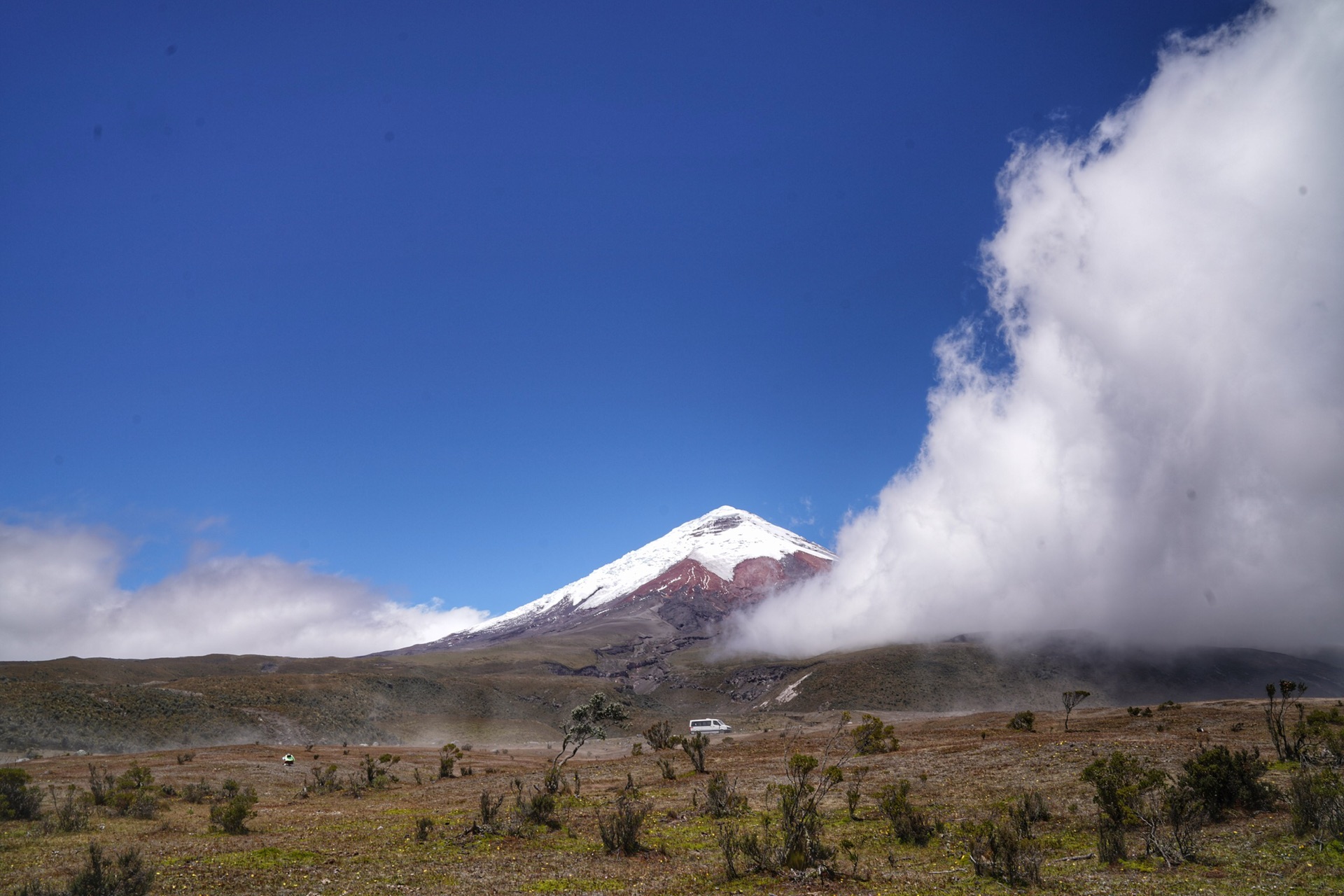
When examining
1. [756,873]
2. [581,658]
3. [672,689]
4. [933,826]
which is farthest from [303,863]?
[581,658]

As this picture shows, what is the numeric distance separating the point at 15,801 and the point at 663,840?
66.1 ft

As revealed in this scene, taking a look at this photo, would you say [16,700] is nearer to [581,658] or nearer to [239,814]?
[239,814]

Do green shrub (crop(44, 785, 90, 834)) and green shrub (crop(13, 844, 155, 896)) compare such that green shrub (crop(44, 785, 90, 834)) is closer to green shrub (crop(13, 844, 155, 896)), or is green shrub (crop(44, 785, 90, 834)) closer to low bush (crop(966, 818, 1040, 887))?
green shrub (crop(13, 844, 155, 896))

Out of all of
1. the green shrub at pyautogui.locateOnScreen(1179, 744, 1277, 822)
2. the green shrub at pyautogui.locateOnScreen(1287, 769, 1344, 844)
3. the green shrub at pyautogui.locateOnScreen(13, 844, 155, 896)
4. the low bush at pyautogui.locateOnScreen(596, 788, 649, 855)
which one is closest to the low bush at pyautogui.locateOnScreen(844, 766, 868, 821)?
the low bush at pyautogui.locateOnScreen(596, 788, 649, 855)

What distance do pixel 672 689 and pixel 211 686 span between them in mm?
91967

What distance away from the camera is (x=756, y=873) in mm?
14430

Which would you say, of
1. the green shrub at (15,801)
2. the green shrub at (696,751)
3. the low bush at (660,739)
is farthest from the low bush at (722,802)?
the low bush at (660,739)

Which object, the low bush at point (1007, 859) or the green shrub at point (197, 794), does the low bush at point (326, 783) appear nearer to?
the green shrub at point (197, 794)

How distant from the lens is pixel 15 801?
2141 centimetres

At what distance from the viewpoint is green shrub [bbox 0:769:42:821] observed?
832 inches

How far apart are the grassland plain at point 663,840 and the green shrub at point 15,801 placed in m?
0.70

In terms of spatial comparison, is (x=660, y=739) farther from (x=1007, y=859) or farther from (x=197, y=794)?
(x=1007, y=859)

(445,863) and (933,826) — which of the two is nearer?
(445,863)

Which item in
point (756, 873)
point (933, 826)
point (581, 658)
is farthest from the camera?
point (581, 658)
